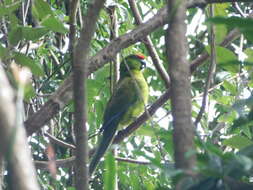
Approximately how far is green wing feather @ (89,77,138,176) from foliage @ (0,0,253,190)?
0.41 feet

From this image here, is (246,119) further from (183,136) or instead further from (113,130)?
(113,130)

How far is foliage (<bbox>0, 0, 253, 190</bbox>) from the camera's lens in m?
1.16

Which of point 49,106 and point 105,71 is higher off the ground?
point 105,71

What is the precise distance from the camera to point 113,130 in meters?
3.86

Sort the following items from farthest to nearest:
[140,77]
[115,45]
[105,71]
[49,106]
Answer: [140,77], [105,71], [115,45], [49,106]

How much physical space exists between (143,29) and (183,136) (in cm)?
141

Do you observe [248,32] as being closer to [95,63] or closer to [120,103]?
[95,63]

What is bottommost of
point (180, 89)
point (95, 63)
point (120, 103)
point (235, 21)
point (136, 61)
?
point (180, 89)

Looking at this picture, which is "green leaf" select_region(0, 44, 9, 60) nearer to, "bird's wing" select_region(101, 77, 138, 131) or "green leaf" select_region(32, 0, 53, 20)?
"green leaf" select_region(32, 0, 53, 20)

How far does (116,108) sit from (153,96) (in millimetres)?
333

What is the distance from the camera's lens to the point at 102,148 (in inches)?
129

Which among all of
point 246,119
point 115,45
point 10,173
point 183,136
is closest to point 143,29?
point 115,45

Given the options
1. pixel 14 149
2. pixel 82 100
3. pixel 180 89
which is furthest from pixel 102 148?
pixel 14 149

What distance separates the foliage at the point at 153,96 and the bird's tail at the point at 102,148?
0.32 ft
